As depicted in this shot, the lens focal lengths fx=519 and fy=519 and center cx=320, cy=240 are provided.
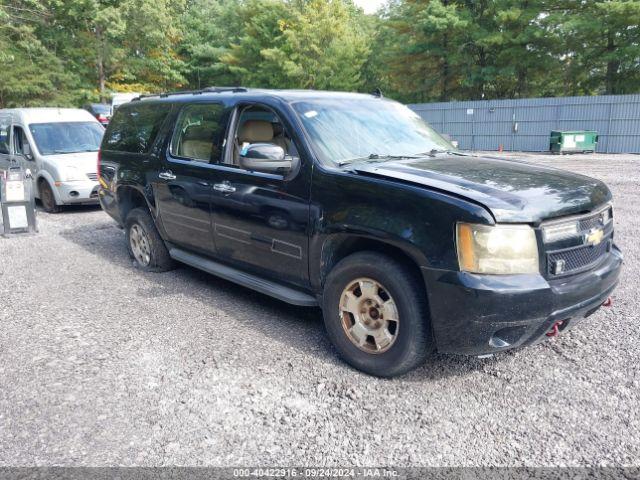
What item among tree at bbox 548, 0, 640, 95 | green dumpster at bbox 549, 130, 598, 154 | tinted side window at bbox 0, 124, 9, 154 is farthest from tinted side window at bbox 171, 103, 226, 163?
tree at bbox 548, 0, 640, 95

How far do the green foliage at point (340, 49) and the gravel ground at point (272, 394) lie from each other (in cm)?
2825

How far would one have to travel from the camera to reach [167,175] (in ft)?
16.9

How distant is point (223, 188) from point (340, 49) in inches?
1436

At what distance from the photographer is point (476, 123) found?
85.8 ft

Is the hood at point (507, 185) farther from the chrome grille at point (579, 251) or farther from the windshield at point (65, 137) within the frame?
the windshield at point (65, 137)

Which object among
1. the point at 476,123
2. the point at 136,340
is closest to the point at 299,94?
the point at 136,340

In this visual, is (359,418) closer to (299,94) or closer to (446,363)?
(446,363)

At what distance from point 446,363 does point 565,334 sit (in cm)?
109

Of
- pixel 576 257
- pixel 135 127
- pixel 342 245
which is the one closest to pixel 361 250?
pixel 342 245

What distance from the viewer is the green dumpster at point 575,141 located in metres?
21.7

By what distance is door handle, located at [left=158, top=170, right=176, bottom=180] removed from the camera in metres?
5.07

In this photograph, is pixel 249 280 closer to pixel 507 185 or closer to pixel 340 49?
pixel 507 185

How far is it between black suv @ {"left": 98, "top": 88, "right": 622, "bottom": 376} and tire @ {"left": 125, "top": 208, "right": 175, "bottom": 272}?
528 mm

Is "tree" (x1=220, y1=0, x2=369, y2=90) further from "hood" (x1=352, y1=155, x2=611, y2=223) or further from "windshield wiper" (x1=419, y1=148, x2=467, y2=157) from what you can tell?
"hood" (x1=352, y1=155, x2=611, y2=223)
